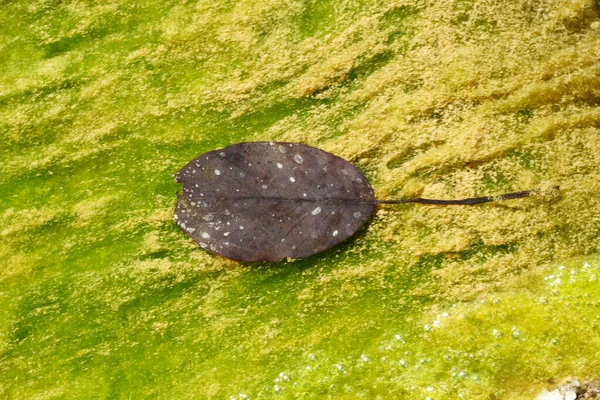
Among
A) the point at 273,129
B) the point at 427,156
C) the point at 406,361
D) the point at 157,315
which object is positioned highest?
the point at 273,129

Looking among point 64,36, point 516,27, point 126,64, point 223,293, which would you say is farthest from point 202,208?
point 516,27

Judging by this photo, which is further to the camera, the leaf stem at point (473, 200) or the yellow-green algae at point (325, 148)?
the leaf stem at point (473, 200)

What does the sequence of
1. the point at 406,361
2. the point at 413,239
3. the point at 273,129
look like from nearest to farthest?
the point at 406,361 → the point at 413,239 → the point at 273,129

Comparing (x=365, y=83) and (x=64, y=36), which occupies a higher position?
(x=64, y=36)

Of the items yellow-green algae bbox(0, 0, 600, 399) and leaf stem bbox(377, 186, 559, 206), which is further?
leaf stem bbox(377, 186, 559, 206)

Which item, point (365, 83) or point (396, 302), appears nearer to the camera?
point (396, 302)

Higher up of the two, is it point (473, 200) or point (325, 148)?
point (325, 148)

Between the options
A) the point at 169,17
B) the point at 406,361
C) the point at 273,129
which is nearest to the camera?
the point at 406,361

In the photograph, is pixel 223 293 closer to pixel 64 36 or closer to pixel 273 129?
pixel 273 129
